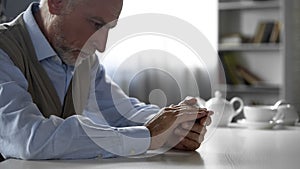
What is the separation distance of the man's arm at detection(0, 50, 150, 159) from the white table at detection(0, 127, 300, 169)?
1.0 inches

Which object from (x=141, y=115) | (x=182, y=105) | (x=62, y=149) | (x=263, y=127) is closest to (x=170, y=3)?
(x=263, y=127)

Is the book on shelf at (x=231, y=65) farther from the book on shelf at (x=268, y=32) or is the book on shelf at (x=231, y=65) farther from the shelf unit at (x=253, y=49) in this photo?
the book on shelf at (x=268, y=32)

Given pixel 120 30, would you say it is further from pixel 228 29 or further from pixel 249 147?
pixel 228 29

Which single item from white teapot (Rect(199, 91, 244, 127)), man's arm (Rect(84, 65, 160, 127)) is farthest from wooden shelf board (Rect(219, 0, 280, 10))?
man's arm (Rect(84, 65, 160, 127))

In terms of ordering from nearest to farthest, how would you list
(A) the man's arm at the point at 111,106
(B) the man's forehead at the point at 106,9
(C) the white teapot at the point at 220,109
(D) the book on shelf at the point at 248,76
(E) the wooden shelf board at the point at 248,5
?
(B) the man's forehead at the point at 106,9 < (A) the man's arm at the point at 111,106 < (C) the white teapot at the point at 220,109 < (E) the wooden shelf board at the point at 248,5 < (D) the book on shelf at the point at 248,76

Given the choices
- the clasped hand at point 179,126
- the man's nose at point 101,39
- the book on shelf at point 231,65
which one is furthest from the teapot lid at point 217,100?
the book on shelf at point 231,65

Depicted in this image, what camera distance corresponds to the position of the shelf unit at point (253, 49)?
14.2ft

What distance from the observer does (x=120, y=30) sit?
1.39 metres

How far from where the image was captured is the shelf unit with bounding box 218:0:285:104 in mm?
4320

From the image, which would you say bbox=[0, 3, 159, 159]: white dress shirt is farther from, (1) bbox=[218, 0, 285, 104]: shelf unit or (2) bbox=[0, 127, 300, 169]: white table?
(1) bbox=[218, 0, 285, 104]: shelf unit

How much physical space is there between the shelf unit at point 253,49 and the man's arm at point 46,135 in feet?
10.3

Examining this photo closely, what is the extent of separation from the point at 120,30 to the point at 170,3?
1989 mm

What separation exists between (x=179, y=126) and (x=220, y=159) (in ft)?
0.54

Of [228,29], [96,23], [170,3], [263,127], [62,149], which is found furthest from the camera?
[228,29]
